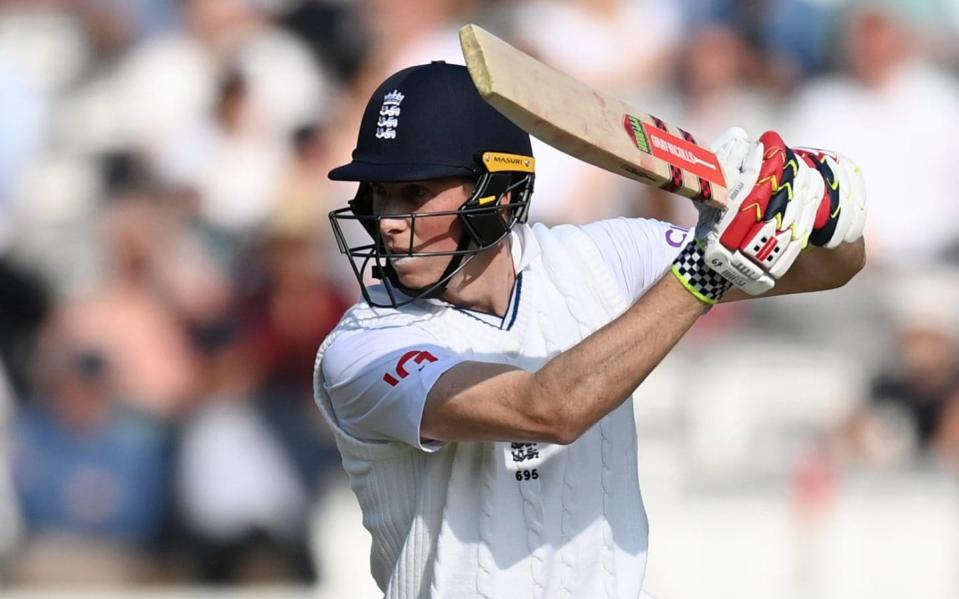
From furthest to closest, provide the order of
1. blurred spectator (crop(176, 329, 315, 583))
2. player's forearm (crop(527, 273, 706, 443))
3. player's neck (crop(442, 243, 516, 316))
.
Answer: blurred spectator (crop(176, 329, 315, 583)) < player's neck (crop(442, 243, 516, 316)) < player's forearm (crop(527, 273, 706, 443))

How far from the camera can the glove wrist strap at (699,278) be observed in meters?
2.37

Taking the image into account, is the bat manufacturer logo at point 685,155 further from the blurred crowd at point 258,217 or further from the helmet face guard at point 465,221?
the blurred crowd at point 258,217

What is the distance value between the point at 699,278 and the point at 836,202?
31 cm

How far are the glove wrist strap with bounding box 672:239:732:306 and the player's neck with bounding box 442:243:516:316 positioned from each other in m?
0.49

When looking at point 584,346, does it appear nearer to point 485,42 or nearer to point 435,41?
point 485,42

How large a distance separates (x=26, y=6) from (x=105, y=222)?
3.70 feet

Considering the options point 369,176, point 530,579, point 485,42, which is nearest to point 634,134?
point 485,42

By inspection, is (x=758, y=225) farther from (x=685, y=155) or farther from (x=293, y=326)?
(x=293, y=326)

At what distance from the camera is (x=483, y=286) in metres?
2.77

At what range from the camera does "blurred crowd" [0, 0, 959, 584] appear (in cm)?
627

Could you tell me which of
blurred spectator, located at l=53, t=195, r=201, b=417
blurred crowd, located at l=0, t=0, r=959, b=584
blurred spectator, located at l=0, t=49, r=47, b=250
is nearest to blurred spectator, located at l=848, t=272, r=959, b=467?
blurred crowd, located at l=0, t=0, r=959, b=584

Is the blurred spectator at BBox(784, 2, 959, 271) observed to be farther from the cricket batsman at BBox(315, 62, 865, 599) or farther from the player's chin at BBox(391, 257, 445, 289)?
the player's chin at BBox(391, 257, 445, 289)

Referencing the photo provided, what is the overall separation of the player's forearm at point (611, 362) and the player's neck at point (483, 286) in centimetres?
41

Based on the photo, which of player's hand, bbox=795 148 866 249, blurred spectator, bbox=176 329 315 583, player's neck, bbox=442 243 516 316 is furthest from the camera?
blurred spectator, bbox=176 329 315 583
